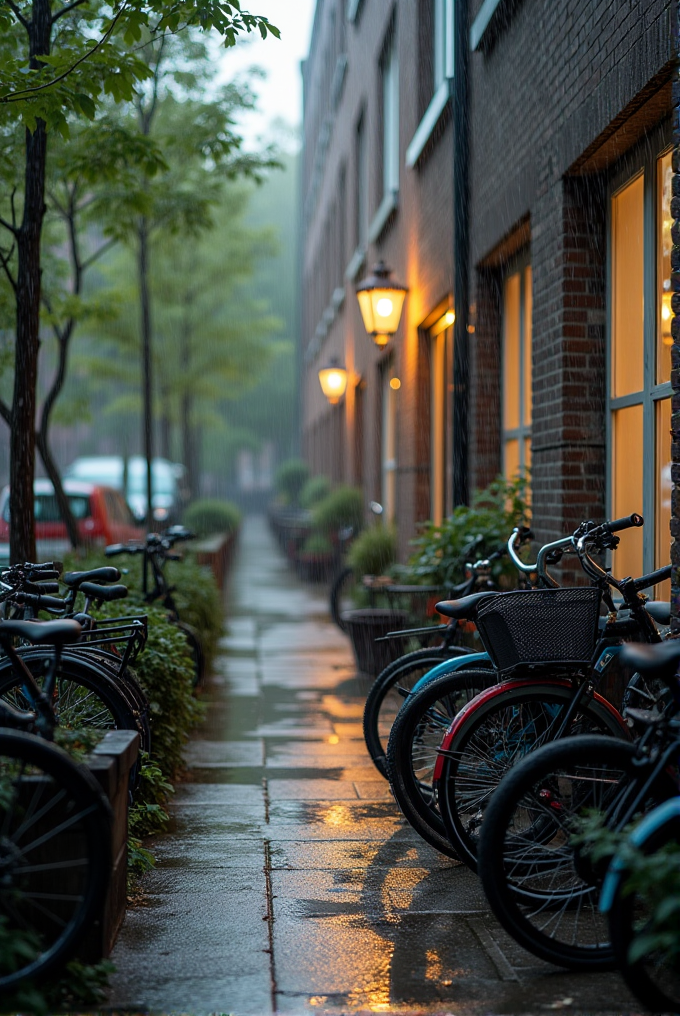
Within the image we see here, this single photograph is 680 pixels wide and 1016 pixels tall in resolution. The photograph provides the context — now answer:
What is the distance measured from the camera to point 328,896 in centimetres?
407

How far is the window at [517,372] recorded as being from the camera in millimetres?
7207

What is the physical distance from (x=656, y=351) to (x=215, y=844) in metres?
2.87

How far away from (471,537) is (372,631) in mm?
2255

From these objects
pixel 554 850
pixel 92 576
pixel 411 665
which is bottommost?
pixel 554 850

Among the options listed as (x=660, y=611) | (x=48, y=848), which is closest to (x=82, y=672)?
(x=48, y=848)

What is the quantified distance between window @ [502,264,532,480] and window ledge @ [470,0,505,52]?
1510 millimetres

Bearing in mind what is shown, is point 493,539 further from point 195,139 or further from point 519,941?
point 195,139

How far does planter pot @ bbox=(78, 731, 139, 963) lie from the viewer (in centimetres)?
329

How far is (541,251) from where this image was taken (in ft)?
19.9

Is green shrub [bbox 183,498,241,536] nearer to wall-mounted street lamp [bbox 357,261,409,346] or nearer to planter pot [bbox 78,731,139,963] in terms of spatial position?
wall-mounted street lamp [bbox 357,261,409,346]

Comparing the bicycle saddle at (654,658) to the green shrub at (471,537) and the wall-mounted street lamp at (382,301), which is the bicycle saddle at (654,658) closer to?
the green shrub at (471,537)

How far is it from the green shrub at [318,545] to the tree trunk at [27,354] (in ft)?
36.9

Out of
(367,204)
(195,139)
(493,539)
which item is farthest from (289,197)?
(493,539)

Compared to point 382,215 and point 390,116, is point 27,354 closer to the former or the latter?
point 382,215
